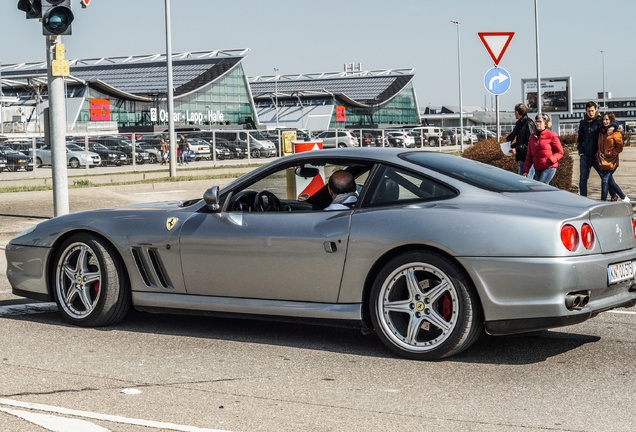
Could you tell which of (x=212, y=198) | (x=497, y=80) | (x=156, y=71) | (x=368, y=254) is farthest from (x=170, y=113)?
(x=156, y=71)

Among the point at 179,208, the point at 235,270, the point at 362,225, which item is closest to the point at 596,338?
the point at 362,225

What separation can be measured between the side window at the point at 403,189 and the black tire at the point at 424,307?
1.41 feet

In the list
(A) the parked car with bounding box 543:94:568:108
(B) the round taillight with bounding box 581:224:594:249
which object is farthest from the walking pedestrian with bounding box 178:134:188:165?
(B) the round taillight with bounding box 581:224:594:249

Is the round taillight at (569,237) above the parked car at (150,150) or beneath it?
beneath

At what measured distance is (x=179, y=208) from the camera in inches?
279

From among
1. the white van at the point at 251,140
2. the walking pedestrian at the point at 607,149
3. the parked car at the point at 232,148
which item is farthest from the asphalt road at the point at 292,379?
the parked car at the point at 232,148

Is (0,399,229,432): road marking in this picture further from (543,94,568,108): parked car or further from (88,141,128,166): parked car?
(88,141,128,166): parked car

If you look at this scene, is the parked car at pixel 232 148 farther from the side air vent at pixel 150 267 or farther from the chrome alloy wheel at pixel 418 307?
the chrome alloy wheel at pixel 418 307

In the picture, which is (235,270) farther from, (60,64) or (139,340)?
(60,64)

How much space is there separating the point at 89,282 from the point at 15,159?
89.3 ft

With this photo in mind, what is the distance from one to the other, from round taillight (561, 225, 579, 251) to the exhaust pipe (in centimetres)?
27

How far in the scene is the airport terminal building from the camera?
101250 millimetres

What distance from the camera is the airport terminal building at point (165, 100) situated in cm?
10125

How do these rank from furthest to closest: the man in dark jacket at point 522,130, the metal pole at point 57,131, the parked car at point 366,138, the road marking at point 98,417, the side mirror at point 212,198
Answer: the parked car at point 366,138 → the man in dark jacket at point 522,130 → the metal pole at point 57,131 → the side mirror at point 212,198 → the road marking at point 98,417
